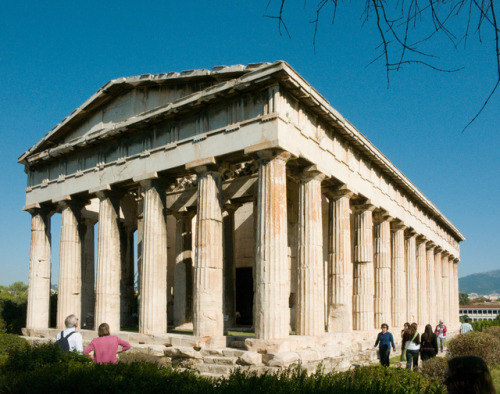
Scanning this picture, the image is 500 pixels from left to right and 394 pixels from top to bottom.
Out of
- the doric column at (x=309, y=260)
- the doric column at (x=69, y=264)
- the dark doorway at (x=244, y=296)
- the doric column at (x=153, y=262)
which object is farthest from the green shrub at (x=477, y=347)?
the doric column at (x=69, y=264)

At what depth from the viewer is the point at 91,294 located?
25.8 metres

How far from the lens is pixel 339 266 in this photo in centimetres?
1825

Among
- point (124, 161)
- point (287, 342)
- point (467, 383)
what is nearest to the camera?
point (467, 383)

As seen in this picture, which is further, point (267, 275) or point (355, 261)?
point (355, 261)

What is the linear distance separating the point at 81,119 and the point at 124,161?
3580 mm

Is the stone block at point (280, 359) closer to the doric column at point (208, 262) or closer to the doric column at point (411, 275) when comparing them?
the doric column at point (208, 262)

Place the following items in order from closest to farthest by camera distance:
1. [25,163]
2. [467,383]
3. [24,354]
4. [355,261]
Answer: [467,383] < [24,354] < [355,261] < [25,163]

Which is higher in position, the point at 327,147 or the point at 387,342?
the point at 327,147

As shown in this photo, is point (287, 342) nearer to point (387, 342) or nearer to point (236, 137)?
point (387, 342)

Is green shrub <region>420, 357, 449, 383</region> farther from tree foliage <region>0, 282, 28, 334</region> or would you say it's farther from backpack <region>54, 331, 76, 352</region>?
tree foliage <region>0, 282, 28, 334</region>

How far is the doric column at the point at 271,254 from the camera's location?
1389 centimetres

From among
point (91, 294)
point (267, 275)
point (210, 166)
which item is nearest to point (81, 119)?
point (210, 166)

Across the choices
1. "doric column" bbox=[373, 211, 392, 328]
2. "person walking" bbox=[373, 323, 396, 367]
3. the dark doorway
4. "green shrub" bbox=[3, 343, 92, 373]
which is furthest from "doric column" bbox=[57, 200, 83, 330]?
"doric column" bbox=[373, 211, 392, 328]

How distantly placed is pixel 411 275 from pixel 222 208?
11.8 metres
